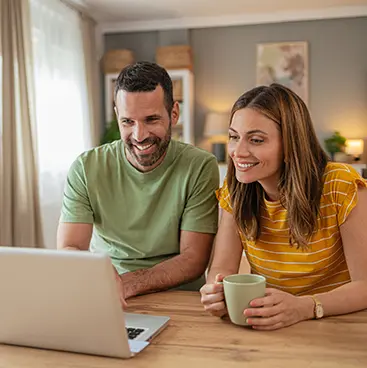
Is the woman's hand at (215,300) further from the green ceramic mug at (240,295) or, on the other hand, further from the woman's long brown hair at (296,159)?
the woman's long brown hair at (296,159)

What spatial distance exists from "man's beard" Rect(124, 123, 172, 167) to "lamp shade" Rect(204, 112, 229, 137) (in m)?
3.70

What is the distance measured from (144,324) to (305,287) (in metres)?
0.50

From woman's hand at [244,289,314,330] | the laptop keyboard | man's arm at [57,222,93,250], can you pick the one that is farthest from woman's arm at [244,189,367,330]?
man's arm at [57,222,93,250]

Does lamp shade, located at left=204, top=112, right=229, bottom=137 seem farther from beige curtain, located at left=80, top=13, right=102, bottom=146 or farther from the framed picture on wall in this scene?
Result: beige curtain, located at left=80, top=13, right=102, bottom=146

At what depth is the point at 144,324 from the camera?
3.76 feet

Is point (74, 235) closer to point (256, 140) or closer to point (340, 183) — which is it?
point (256, 140)

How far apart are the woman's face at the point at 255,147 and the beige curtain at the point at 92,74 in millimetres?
4284

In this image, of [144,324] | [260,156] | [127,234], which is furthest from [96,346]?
[127,234]

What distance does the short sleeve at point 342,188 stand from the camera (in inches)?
52.0

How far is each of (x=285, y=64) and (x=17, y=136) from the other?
9.60ft

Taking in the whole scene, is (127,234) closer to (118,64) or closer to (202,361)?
(202,361)

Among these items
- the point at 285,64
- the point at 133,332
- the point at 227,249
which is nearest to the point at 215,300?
the point at 133,332

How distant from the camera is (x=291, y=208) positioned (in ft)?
4.43

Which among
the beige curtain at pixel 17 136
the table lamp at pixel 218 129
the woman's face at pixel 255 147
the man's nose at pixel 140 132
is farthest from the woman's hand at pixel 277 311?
the table lamp at pixel 218 129
